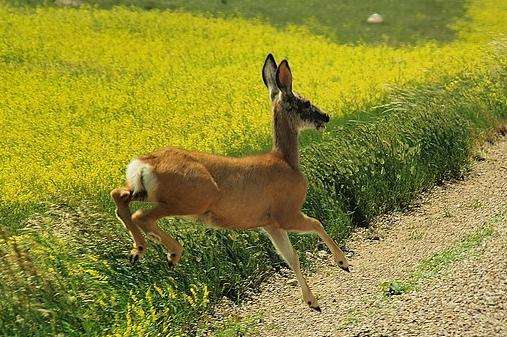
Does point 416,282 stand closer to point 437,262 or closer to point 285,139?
point 437,262

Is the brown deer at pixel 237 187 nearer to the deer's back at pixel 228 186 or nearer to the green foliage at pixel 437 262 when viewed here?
the deer's back at pixel 228 186

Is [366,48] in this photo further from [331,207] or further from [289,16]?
[331,207]

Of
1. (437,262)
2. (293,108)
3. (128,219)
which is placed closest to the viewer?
(128,219)

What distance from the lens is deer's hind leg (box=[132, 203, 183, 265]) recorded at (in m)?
6.02

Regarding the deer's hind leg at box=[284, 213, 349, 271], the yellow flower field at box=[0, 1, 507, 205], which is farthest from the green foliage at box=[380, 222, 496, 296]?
the yellow flower field at box=[0, 1, 507, 205]

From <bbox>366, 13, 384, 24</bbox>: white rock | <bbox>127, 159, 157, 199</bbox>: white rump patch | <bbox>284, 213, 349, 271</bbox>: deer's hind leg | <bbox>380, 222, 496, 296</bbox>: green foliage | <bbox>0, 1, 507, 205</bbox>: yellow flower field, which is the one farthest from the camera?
<bbox>366, 13, 384, 24</bbox>: white rock

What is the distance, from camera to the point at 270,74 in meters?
7.12

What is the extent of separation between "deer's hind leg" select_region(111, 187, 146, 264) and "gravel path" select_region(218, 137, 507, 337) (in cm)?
186

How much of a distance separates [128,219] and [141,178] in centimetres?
26

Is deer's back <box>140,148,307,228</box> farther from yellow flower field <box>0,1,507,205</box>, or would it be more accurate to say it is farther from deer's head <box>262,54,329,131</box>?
yellow flower field <box>0,1,507,205</box>

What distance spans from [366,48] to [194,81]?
6809mm

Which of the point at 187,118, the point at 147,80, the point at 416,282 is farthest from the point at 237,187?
the point at 147,80

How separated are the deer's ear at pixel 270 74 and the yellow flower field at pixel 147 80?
2.20 metres

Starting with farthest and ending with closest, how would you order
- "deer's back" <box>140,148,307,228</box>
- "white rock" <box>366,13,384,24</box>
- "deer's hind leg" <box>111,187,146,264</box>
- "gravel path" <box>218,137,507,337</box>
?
"white rock" <box>366,13,384,24</box>
"gravel path" <box>218,137,507,337</box>
"deer's back" <box>140,148,307,228</box>
"deer's hind leg" <box>111,187,146,264</box>
